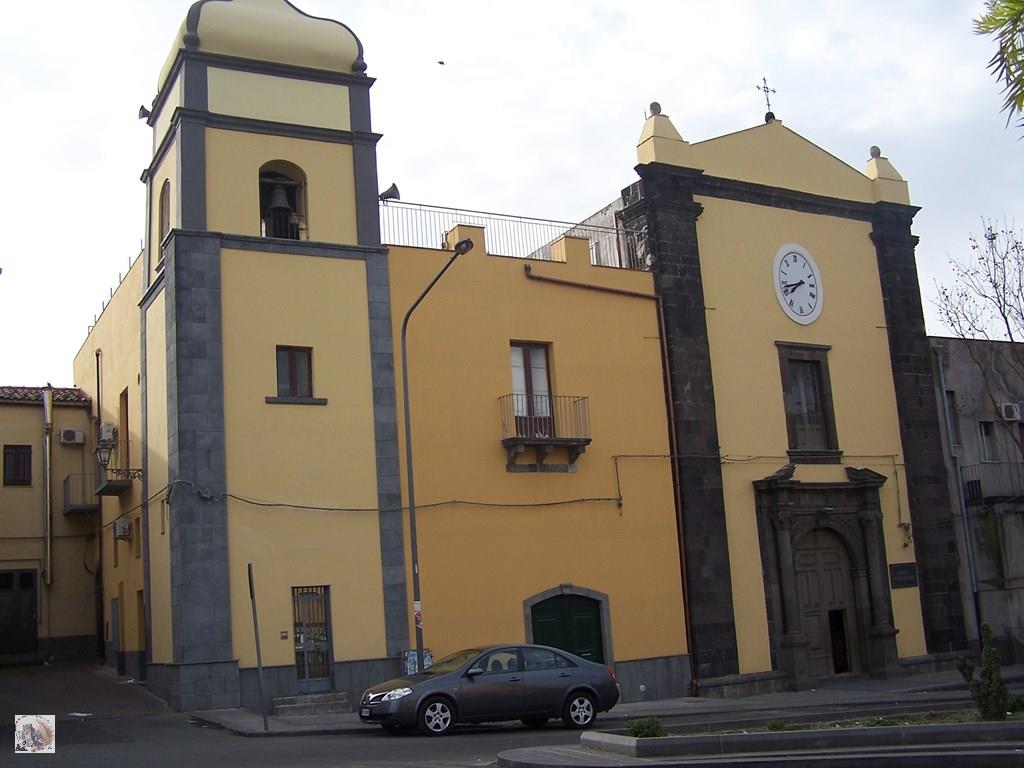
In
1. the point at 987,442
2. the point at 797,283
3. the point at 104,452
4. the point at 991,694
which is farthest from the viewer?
the point at 987,442

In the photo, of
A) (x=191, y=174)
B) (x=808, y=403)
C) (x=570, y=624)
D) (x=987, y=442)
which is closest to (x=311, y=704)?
(x=570, y=624)

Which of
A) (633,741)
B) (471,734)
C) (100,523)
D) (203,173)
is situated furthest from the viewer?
(100,523)

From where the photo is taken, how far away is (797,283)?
29000 millimetres

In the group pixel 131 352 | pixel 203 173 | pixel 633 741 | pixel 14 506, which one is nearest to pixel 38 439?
pixel 14 506

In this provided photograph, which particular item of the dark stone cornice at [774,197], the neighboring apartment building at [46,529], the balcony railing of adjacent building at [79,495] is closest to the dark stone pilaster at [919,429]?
the dark stone cornice at [774,197]

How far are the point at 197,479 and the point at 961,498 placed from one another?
1942 centimetres

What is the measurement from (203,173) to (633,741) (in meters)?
14.0

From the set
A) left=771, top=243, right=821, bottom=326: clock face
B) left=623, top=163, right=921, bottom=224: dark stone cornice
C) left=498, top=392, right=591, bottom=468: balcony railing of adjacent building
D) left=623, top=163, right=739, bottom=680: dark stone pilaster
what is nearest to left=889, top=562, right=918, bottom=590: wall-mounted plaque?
left=623, top=163, right=739, bottom=680: dark stone pilaster

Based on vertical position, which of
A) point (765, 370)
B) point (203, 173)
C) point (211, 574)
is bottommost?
point (211, 574)

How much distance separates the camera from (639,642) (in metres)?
24.6

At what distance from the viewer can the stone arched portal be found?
26578 mm

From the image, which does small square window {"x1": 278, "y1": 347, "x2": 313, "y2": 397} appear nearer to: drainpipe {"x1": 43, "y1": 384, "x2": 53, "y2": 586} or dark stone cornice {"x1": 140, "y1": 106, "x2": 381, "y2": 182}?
dark stone cornice {"x1": 140, "y1": 106, "x2": 381, "y2": 182}

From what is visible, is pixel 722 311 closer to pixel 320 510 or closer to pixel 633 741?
pixel 320 510

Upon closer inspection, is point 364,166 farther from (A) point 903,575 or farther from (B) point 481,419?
(A) point 903,575
